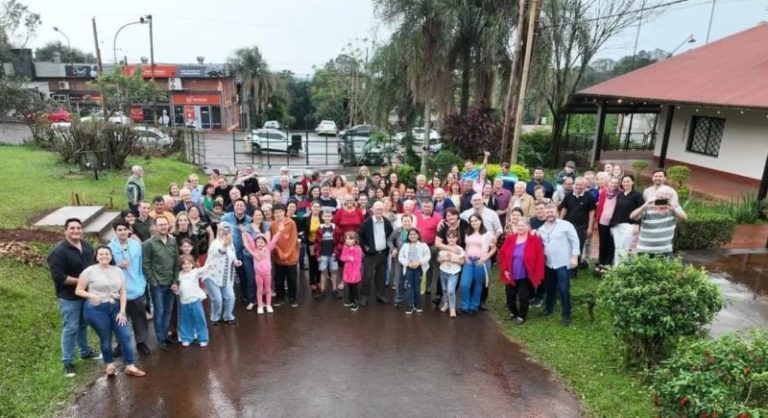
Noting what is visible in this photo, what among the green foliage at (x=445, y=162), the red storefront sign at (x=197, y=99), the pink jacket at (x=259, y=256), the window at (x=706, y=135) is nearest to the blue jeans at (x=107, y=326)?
the pink jacket at (x=259, y=256)

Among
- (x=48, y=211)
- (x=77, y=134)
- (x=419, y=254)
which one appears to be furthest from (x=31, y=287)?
(x=77, y=134)

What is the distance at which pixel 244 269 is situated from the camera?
7090mm

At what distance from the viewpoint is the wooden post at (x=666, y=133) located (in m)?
17.5

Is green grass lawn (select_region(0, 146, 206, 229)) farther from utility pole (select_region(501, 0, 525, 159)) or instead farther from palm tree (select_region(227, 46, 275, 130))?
palm tree (select_region(227, 46, 275, 130))

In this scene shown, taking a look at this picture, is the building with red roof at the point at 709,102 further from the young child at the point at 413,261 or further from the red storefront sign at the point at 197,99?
the red storefront sign at the point at 197,99

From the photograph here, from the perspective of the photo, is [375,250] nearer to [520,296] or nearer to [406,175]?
[520,296]

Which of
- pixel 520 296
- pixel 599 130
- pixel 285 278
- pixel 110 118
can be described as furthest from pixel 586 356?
pixel 110 118

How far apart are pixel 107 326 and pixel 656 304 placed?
5.40 metres

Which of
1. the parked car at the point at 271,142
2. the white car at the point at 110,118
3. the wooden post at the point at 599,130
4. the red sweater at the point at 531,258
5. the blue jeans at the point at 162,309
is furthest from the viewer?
the parked car at the point at 271,142

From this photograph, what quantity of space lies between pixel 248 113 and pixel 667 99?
3617 centimetres

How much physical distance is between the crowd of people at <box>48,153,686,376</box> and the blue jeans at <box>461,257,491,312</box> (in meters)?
0.01

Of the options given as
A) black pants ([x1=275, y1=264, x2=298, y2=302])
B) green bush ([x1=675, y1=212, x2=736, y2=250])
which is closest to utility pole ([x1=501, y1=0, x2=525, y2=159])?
green bush ([x1=675, y1=212, x2=736, y2=250])

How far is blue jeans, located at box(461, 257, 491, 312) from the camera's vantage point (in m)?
6.82

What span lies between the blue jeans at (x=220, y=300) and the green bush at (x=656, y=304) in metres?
4.43
